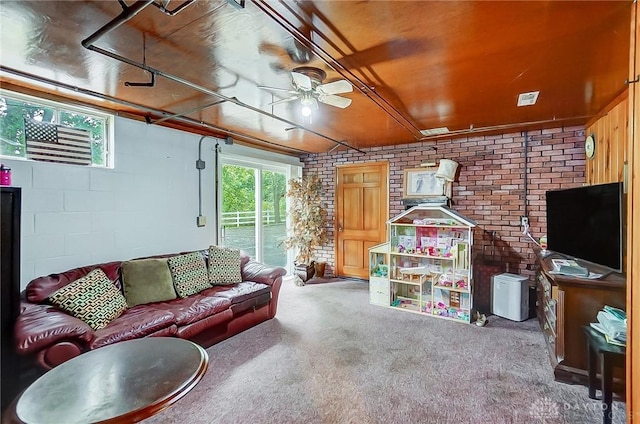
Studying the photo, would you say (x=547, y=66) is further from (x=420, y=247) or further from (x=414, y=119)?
(x=420, y=247)

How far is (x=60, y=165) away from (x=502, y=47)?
3.77 meters

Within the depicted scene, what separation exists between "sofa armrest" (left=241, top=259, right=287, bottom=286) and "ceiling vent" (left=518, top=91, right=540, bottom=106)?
126 inches

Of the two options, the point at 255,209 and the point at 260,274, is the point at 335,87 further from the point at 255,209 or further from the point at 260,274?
the point at 255,209

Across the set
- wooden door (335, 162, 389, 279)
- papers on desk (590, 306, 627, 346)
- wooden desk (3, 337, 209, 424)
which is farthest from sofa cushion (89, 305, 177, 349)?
wooden door (335, 162, 389, 279)

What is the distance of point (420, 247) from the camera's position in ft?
13.5

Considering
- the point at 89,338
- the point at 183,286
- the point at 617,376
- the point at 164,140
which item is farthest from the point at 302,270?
Answer: the point at 617,376

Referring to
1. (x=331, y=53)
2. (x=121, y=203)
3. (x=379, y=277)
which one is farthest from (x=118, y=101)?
(x=379, y=277)

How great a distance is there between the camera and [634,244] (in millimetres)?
1479

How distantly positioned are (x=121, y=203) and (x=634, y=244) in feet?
13.7

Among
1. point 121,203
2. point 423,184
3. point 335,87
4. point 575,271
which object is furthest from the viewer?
point 423,184

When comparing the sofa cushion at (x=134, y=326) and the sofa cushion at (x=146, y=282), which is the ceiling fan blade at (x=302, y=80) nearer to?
the sofa cushion at (x=134, y=326)

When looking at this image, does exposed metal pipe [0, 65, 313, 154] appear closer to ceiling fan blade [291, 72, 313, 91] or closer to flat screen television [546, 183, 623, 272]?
ceiling fan blade [291, 72, 313, 91]

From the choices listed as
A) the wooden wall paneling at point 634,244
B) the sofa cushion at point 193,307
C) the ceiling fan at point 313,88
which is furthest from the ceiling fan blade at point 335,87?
the sofa cushion at point 193,307

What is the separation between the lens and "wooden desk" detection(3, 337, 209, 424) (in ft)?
4.09
